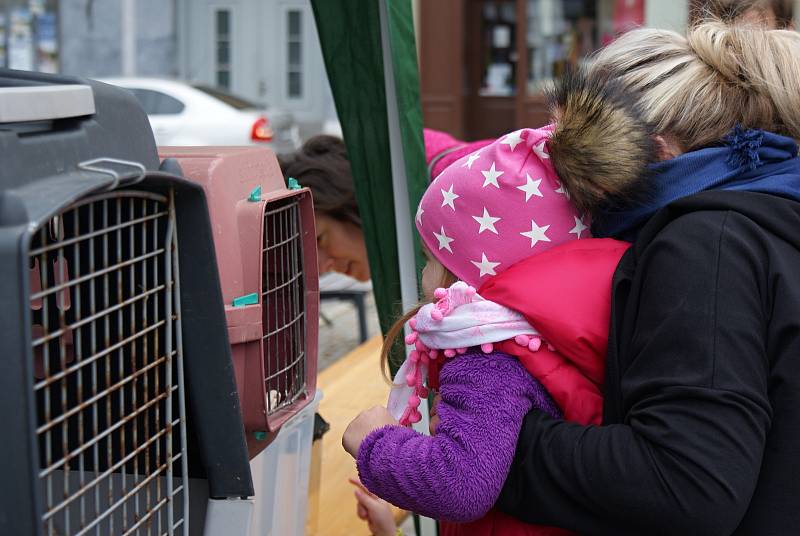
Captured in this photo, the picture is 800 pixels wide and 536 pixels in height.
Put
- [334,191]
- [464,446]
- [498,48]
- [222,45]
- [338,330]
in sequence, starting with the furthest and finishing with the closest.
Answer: [222,45], [498,48], [338,330], [334,191], [464,446]

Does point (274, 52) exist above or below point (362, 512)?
above

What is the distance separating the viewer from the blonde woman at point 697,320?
115 centimetres

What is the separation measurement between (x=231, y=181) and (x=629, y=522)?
28.0 inches

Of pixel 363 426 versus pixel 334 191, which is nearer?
pixel 363 426

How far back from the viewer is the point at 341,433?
10.9 feet

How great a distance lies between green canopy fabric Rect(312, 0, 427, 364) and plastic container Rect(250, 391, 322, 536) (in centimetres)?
42

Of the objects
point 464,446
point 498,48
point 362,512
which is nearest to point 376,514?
A: point 362,512

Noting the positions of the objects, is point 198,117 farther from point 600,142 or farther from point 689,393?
point 689,393

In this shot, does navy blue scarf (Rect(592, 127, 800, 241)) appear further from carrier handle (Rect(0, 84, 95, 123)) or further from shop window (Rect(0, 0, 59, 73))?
shop window (Rect(0, 0, 59, 73))

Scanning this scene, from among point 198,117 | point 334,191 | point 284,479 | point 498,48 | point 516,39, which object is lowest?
point 284,479

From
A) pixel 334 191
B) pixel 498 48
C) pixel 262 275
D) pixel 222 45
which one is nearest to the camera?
pixel 262 275

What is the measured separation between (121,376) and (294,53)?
51.5ft

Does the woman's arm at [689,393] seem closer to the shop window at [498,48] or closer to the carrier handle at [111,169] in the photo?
the carrier handle at [111,169]

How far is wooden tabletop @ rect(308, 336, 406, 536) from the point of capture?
278cm
